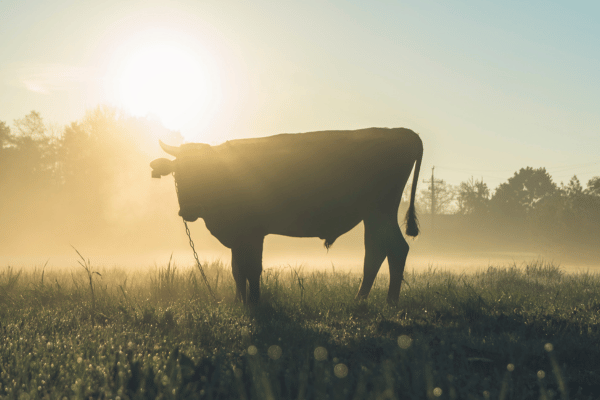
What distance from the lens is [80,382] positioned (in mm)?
3053

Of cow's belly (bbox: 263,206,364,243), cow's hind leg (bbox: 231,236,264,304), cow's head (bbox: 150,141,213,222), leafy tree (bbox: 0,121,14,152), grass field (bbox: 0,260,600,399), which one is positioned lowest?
grass field (bbox: 0,260,600,399)

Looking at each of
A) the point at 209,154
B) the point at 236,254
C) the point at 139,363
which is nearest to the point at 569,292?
the point at 236,254

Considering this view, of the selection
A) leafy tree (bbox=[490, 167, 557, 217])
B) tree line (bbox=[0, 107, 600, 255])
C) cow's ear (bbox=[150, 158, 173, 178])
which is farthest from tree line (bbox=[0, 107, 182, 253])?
leafy tree (bbox=[490, 167, 557, 217])

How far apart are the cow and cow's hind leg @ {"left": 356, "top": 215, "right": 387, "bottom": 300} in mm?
15

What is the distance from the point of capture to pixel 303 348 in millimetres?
3971

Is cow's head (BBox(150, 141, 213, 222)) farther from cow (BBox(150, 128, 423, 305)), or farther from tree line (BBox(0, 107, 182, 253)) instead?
tree line (BBox(0, 107, 182, 253))

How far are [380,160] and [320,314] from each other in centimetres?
253

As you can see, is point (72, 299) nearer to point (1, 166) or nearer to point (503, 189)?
point (1, 166)

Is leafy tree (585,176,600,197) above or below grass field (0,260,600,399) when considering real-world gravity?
above

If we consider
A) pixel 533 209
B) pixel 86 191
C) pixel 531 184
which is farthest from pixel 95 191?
pixel 531 184

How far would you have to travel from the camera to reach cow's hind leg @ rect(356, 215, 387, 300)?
644cm

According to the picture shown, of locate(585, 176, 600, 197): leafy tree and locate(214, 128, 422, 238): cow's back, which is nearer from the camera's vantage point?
locate(214, 128, 422, 238): cow's back

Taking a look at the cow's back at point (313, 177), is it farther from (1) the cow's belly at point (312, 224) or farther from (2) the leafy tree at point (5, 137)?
(2) the leafy tree at point (5, 137)

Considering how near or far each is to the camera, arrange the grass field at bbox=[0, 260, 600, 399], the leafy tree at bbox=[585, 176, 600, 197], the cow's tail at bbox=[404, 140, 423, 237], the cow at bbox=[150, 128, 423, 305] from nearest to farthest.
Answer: the grass field at bbox=[0, 260, 600, 399] → the cow at bbox=[150, 128, 423, 305] → the cow's tail at bbox=[404, 140, 423, 237] → the leafy tree at bbox=[585, 176, 600, 197]
